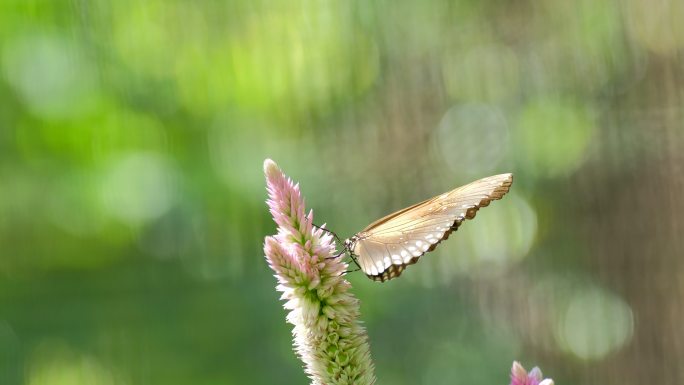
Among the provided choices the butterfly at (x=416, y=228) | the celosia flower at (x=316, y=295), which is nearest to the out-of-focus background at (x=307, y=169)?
the butterfly at (x=416, y=228)

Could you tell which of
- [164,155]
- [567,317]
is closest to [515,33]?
[567,317]

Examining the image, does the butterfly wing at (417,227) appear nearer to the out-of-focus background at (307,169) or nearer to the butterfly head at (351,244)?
the butterfly head at (351,244)

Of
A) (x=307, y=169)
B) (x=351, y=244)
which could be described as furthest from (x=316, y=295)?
(x=307, y=169)

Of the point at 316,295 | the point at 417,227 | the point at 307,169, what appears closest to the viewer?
the point at 316,295

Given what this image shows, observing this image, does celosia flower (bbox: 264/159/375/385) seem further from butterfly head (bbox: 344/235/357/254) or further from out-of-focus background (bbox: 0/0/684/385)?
out-of-focus background (bbox: 0/0/684/385)

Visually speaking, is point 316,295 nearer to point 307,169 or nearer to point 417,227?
point 417,227

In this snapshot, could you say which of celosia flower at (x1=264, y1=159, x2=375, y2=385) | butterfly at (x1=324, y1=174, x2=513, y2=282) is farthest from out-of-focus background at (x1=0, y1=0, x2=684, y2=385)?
celosia flower at (x1=264, y1=159, x2=375, y2=385)

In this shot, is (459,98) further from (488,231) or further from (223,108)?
(223,108)
